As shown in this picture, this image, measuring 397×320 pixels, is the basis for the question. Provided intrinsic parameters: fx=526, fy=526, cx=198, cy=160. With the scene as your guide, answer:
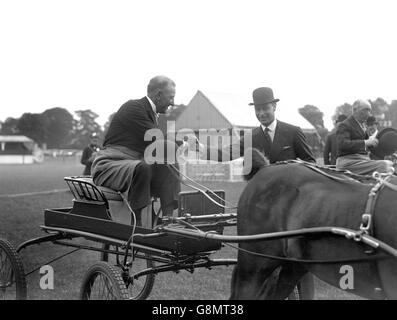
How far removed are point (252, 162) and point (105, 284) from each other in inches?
67.6

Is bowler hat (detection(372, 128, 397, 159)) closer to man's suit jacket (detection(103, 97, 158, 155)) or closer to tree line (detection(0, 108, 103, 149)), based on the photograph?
man's suit jacket (detection(103, 97, 158, 155))

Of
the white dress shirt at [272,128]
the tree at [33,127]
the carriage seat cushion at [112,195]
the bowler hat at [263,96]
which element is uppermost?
the tree at [33,127]

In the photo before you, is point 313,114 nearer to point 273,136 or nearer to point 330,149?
point 330,149

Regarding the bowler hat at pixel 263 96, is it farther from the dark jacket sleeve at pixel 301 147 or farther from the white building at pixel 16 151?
the white building at pixel 16 151

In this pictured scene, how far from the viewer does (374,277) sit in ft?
10.9

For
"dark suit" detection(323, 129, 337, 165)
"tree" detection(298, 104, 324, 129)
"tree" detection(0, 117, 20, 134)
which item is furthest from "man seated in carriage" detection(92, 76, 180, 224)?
"tree" detection(0, 117, 20, 134)

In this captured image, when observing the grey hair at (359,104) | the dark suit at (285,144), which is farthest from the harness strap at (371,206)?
the grey hair at (359,104)

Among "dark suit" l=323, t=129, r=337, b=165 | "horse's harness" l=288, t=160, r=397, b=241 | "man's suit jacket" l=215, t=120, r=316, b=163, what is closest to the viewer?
"horse's harness" l=288, t=160, r=397, b=241

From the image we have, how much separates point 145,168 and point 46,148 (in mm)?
116283

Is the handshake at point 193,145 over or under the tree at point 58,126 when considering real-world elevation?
under

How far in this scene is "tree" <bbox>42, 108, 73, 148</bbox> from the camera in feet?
391

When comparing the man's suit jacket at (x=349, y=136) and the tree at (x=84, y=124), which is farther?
the tree at (x=84, y=124)

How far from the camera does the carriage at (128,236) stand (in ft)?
15.0

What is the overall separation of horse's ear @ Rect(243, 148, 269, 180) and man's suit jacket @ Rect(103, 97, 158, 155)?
55.2 inches
